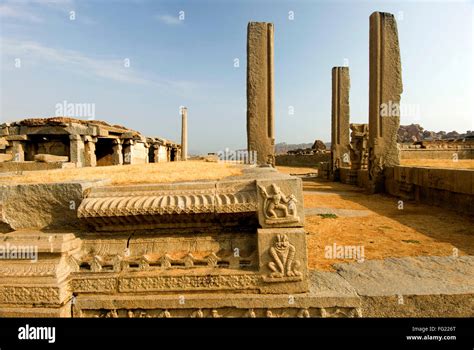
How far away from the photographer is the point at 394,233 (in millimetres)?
4305

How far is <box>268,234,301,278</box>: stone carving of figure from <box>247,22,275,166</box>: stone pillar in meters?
7.38

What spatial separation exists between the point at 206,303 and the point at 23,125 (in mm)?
14482

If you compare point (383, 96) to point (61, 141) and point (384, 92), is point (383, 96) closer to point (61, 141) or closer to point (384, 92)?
point (384, 92)

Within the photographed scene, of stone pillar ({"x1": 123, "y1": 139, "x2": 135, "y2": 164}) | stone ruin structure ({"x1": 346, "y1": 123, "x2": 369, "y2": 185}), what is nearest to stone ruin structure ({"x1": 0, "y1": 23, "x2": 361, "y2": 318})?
stone ruin structure ({"x1": 346, "y1": 123, "x2": 369, "y2": 185})

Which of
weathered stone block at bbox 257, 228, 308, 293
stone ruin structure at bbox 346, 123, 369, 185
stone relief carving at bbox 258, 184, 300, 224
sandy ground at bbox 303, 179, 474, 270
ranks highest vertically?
stone ruin structure at bbox 346, 123, 369, 185

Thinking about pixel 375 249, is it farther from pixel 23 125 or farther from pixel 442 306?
pixel 23 125

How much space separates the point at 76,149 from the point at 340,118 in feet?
44.2

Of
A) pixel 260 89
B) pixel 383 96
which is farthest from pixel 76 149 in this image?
pixel 383 96

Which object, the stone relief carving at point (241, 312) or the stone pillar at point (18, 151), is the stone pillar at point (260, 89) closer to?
the stone relief carving at point (241, 312)

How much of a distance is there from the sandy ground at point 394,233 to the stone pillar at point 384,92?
3.21m

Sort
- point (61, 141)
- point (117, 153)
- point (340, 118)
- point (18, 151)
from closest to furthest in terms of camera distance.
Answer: point (18, 151), point (61, 141), point (117, 153), point (340, 118)

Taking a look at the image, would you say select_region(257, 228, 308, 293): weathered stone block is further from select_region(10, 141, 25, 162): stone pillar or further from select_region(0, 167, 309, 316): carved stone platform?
select_region(10, 141, 25, 162): stone pillar

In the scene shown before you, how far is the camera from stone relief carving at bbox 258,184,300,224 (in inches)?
78.8
